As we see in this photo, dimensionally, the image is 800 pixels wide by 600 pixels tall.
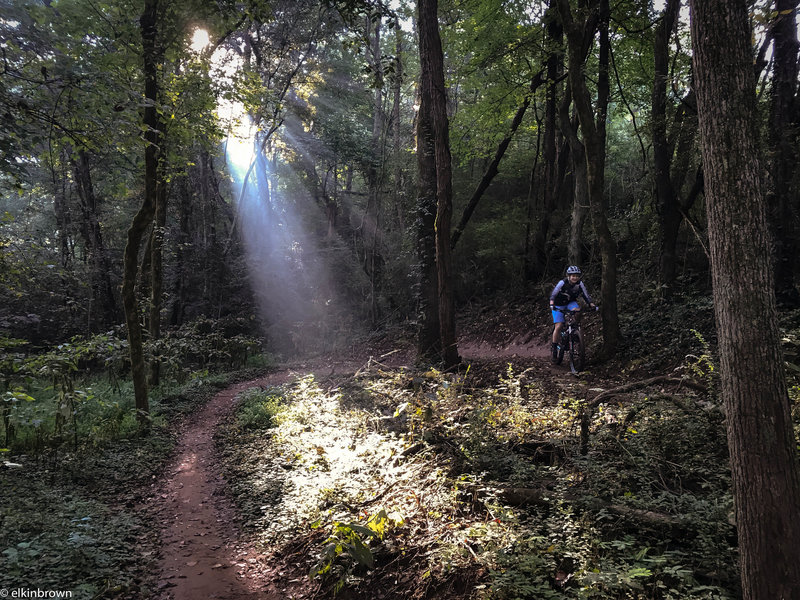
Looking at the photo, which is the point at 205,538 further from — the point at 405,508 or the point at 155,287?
the point at 155,287

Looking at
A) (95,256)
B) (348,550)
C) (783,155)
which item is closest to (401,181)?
(95,256)

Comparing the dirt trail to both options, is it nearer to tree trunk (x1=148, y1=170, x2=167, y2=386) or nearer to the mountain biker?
tree trunk (x1=148, y1=170, x2=167, y2=386)

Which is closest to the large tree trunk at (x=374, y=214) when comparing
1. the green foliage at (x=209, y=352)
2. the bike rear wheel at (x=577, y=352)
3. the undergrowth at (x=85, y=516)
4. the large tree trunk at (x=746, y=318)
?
the green foliage at (x=209, y=352)

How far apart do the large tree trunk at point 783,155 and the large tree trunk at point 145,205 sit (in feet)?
38.9

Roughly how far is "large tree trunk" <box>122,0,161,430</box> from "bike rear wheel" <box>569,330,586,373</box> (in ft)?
29.2

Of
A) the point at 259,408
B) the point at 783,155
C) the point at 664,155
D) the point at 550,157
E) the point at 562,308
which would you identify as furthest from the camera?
the point at 550,157

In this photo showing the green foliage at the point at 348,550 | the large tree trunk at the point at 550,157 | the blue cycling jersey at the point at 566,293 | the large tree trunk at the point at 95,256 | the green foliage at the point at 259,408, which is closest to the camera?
the green foliage at the point at 348,550

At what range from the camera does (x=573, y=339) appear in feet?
33.2

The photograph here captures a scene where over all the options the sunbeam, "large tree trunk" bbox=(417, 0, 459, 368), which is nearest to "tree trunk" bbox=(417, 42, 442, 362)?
"large tree trunk" bbox=(417, 0, 459, 368)

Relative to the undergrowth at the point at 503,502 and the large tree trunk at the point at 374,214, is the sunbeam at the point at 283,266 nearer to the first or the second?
the large tree trunk at the point at 374,214

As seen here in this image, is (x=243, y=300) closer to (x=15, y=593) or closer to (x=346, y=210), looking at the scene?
(x=346, y=210)

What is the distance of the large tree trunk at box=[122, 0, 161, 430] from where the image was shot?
830 centimetres

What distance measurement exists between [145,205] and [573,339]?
9.34 meters

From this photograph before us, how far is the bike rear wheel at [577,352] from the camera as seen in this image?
9908 mm
